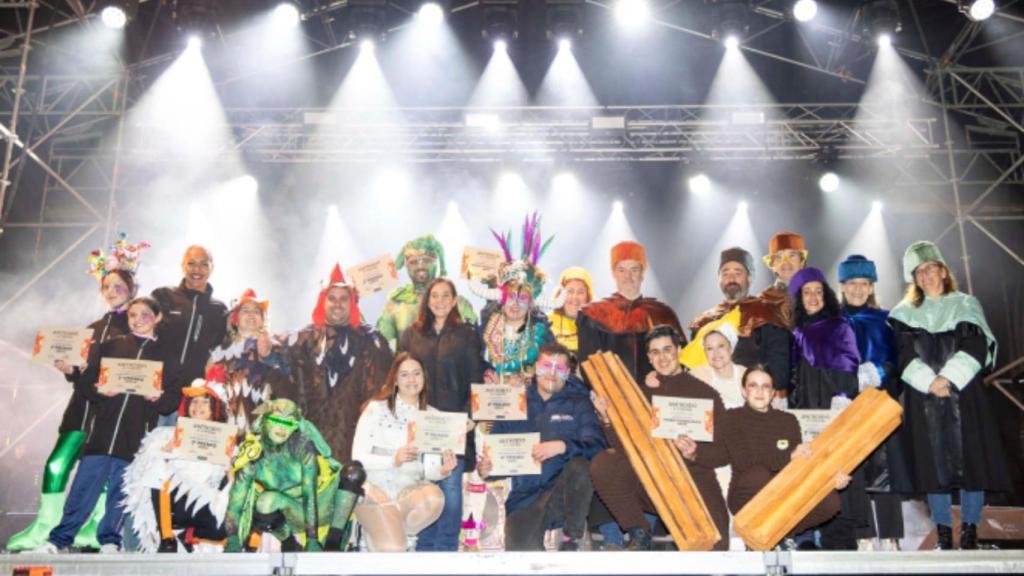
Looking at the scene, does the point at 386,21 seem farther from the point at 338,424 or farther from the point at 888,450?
the point at 888,450

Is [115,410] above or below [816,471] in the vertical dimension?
above

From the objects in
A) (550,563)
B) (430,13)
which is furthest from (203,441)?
(430,13)

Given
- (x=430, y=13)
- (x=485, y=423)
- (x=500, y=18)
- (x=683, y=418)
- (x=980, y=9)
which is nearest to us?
(x=683, y=418)

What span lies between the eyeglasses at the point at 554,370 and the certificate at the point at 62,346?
96.2 inches

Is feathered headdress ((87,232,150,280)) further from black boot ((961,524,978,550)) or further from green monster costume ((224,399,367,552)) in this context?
black boot ((961,524,978,550))

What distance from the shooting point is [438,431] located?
4352 millimetres

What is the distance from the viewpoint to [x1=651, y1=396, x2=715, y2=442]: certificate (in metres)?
4.11

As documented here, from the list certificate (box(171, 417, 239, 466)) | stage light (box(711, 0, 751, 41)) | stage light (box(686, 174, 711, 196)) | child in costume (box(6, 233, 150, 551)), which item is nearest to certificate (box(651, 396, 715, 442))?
certificate (box(171, 417, 239, 466))

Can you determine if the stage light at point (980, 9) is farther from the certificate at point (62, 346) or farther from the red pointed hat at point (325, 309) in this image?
the certificate at point (62, 346)

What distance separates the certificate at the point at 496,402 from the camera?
4.47m

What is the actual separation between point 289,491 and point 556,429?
1.39m

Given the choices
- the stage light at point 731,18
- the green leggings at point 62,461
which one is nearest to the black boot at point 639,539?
the green leggings at point 62,461

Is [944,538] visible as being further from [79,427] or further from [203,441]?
[79,427]

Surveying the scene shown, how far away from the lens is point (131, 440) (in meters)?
4.53
